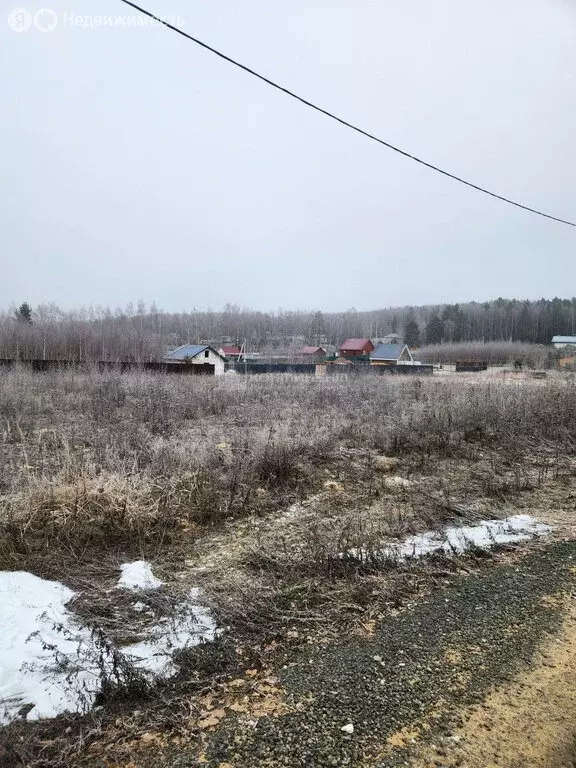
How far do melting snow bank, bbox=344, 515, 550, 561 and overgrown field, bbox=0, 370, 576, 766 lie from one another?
0.40 ft

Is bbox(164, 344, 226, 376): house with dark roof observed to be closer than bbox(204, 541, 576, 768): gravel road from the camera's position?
No

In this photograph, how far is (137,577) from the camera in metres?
3.79

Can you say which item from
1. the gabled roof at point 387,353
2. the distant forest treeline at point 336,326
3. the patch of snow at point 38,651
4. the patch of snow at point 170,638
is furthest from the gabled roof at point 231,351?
the patch of snow at point 170,638

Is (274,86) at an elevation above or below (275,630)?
above

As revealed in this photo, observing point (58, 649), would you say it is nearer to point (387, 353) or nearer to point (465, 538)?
point (465, 538)

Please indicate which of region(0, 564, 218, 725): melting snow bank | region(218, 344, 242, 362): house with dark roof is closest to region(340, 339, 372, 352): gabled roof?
region(218, 344, 242, 362): house with dark roof

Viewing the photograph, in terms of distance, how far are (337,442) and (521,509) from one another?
12.9 ft

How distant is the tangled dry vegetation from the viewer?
185 inches

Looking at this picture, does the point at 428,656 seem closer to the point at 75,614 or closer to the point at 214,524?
the point at 75,614

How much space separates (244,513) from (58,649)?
9.26 ft

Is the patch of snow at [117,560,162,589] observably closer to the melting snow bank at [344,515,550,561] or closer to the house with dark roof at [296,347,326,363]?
the melting snow bank at [344,515,550,561]

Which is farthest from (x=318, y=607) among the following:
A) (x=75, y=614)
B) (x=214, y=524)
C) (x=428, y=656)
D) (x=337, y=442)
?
(x=337, y=442)

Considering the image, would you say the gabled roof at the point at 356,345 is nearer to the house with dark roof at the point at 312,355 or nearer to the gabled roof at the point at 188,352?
the house with dark roof at the point at 312,355

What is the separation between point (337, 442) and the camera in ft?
29.6
